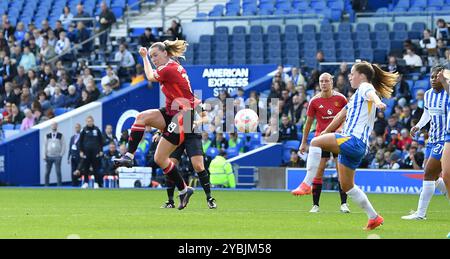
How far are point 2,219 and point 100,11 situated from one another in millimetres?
25040

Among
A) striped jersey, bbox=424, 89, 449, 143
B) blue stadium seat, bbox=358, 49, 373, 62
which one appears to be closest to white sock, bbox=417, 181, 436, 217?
striped jersey, bbox=424, 89, 449, 143

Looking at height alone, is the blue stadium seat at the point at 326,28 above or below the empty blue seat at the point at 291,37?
above

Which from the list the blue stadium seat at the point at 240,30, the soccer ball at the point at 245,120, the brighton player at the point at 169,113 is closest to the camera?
the brighton player at the point at 169,113

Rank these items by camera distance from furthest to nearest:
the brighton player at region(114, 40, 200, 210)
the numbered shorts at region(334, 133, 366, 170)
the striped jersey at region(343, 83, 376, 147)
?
1. the brighton player at region(114, 40, 200, 210)
2. the striped jersey at region(343, 83, 376, 147)
3. the numbered shorts at region(334, 133, 366, 170)

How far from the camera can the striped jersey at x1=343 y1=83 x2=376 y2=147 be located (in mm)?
14297

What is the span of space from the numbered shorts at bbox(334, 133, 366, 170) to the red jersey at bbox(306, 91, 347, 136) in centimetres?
446

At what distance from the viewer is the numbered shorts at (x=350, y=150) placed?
14.1 m

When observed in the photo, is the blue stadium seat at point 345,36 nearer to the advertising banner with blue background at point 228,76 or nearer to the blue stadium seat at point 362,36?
the blue stadium seat at point 362,36

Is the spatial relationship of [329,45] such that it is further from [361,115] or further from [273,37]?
[361,115]

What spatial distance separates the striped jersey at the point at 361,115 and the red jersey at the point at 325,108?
419 cm

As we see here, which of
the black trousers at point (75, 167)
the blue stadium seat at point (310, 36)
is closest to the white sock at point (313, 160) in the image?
the black trousers at point (75, 167)

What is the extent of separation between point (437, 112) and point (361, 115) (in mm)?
3019

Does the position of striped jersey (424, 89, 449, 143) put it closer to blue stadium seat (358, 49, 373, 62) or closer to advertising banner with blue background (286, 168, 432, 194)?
advertising banner with blue background (286, 168, 432, 194)

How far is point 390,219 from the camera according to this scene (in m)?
16.8
